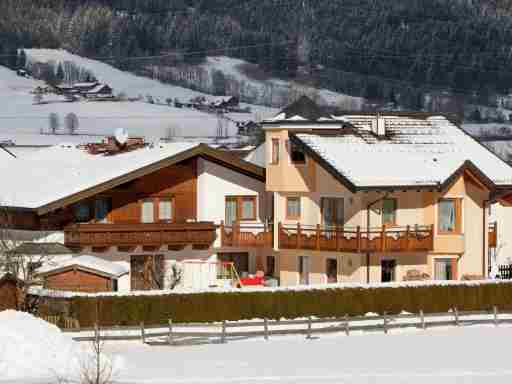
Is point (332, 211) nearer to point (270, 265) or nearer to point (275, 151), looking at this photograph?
point (275, 151)

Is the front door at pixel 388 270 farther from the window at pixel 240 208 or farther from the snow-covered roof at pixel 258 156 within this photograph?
the snow-covered roof at pixel 258 156

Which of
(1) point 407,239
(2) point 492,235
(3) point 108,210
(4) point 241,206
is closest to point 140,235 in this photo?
(3) point 108,210

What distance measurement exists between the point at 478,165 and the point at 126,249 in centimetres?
1440

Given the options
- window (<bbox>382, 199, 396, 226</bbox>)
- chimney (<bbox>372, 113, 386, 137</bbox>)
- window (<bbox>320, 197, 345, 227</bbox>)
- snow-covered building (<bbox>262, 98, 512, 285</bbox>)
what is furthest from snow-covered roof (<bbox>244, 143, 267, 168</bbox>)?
window (<bbox>382, 199, 396, 226</bbox>)

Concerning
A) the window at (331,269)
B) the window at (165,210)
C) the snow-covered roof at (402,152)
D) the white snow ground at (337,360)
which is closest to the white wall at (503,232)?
the snow-covered roof at (402,152)

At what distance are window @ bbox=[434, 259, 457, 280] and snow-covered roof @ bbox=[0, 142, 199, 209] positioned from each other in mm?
9842

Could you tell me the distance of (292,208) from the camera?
66.9m

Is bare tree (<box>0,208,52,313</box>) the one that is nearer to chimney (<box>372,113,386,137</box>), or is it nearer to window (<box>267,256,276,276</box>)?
window (<box>267,256,276,276</box>)

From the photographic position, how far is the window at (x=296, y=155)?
66.9 meters

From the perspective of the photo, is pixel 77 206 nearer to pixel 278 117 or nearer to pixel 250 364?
pixel 278 117

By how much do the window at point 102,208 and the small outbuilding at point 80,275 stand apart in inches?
105

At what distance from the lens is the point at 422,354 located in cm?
5162

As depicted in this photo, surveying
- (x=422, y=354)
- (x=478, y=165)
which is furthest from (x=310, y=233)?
(x=422, y=354)

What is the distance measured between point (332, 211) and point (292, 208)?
1869 mm
